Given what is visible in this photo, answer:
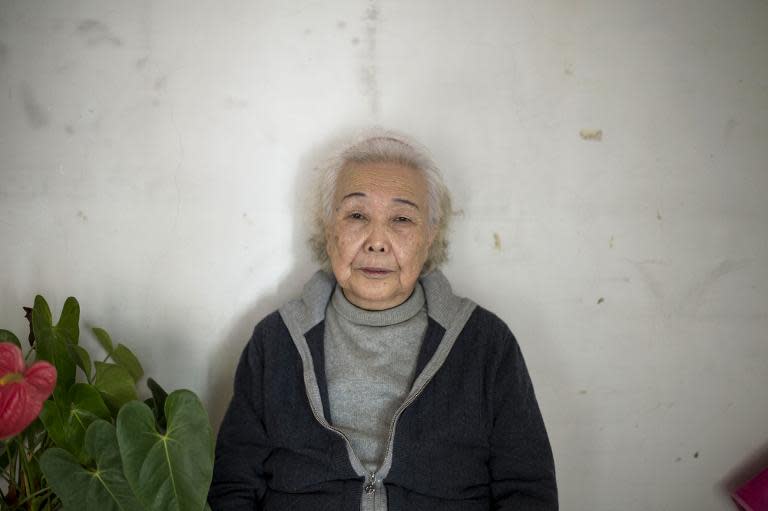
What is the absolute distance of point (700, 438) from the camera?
1.68 meters

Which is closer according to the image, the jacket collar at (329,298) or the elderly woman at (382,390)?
the elderly woman at (382,390)

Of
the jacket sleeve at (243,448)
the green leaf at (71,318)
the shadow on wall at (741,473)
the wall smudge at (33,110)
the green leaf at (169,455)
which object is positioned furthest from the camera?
the shadow on wall at (741,473)

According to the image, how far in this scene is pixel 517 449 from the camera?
1.29 meters

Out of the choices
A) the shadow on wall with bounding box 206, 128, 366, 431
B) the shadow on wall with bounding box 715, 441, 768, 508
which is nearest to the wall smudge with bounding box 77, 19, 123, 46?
the shadow on wall with bounding box 206, 128, 366, 431

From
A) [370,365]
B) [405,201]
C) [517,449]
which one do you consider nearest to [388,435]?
[370,365]

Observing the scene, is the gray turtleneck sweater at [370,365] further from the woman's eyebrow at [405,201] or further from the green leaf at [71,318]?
the green leaf at [71,318]

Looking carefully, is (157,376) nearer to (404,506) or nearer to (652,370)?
(404,506)

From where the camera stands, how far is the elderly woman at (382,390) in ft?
4.20

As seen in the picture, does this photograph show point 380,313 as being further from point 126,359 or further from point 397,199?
point 126,359

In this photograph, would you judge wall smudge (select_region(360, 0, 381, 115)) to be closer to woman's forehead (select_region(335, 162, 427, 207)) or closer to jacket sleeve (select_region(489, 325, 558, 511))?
woman's forehead (select_region(335, 162, 427, 207))

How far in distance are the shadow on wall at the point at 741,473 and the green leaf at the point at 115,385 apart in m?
1.68

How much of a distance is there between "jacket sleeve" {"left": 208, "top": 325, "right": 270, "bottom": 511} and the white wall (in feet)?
0.83

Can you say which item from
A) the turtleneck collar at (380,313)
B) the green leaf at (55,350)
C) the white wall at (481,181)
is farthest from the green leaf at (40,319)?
the turtleneck collar at (380,313)

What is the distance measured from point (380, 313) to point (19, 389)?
0.78 meters
